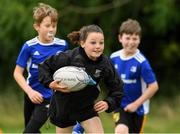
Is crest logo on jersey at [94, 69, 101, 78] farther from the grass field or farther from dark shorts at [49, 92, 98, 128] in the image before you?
the grass field

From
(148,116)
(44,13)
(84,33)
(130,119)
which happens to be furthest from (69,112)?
(148,116)

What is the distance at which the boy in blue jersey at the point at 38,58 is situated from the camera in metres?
7.93

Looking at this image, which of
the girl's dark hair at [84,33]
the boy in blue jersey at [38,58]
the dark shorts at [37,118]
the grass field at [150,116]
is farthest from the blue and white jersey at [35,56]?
the grass field at [150,116]

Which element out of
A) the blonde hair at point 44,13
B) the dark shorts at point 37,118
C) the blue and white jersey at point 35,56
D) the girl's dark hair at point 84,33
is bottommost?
the dark shorts at point 37,118

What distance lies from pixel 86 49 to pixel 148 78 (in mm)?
1881

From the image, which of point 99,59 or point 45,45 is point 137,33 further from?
point 99,59

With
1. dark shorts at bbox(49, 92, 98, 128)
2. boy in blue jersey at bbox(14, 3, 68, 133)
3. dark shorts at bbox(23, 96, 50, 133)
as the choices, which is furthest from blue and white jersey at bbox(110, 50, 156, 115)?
dark shorts at bbox(49, 92, 98, 128)

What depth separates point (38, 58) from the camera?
8.08 metres

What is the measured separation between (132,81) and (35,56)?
1337mm

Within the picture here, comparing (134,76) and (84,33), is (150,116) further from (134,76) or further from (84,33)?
(84,33)

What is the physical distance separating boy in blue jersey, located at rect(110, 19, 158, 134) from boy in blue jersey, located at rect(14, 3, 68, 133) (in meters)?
0.91

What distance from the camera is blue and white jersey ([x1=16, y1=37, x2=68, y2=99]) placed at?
8.08m

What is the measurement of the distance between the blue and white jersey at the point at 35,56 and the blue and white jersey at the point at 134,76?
98cm

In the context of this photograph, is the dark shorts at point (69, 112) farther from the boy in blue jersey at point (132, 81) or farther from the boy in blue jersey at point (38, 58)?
the boy in blue jersey at point (132, 81)
